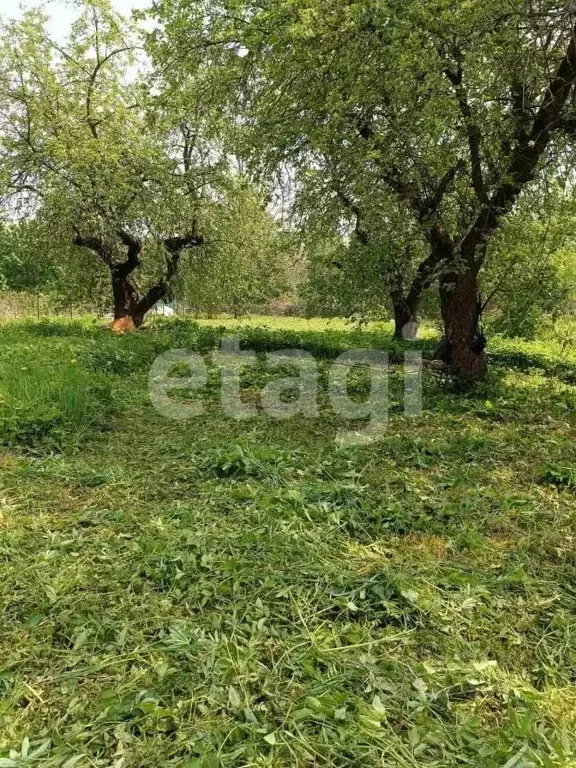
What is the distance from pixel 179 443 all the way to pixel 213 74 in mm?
4734

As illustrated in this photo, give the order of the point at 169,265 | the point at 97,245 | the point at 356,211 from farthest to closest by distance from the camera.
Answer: the point at 169,265, the point at 97,245, the point at 356,211

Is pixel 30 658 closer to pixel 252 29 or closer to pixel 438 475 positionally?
pixel 438 475

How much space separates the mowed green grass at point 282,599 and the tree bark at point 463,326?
2.63 m

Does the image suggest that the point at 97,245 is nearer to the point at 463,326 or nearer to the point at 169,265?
the point at 169,265

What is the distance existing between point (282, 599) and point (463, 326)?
568 cm

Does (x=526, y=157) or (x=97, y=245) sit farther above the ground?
(x=526, y=157)

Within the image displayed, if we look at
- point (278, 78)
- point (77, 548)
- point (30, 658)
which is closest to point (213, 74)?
point (278, 78)

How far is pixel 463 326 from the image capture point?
715 centimetres

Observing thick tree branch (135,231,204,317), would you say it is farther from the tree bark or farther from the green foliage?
the tree bark

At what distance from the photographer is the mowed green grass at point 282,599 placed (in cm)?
169

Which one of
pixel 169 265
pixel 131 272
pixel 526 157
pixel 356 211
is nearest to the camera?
pixel 526 157

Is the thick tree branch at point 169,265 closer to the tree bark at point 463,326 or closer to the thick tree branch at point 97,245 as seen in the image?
the thick tree branch at point 97,245

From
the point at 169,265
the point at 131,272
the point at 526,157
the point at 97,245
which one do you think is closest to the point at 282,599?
the point at 526,157

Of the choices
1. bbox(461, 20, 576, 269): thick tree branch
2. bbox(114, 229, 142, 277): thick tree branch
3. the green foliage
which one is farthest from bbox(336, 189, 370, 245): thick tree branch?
bbox(114, 229, 142, 277): thick tree branch
